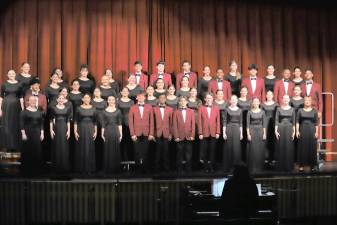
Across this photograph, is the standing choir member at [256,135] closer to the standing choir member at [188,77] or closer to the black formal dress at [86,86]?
the standing choir member at [188,77]

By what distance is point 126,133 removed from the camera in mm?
10180

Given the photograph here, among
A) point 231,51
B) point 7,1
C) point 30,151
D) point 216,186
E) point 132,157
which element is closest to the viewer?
point 216,186

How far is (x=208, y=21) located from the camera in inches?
468

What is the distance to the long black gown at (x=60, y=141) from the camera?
9578 millimetres

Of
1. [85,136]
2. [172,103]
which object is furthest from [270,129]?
[85,136]

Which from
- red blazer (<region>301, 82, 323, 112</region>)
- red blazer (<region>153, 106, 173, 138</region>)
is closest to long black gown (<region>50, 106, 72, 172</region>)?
red blazer (<region>153, 106, 173, 138</region>)

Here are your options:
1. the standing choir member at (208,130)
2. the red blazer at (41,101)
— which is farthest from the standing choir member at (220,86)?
the red blazer at (41,101)

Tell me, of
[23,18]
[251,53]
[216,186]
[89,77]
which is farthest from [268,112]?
[23,18]

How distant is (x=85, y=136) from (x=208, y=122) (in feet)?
6.85

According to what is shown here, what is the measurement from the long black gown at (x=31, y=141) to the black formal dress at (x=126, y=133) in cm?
137

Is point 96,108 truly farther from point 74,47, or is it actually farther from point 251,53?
point 251,53

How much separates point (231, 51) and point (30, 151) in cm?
476

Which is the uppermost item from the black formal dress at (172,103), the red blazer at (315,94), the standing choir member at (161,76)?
the standing choir member at (161,76)

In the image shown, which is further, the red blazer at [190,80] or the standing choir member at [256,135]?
the red blazer at [190,80]
